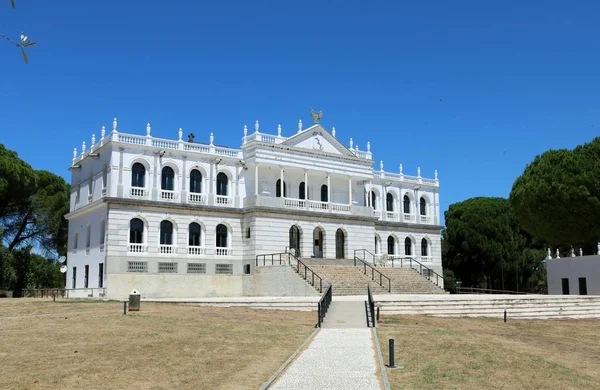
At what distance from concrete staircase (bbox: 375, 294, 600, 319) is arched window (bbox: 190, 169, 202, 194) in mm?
18594

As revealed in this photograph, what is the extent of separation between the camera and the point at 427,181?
58.0 meters

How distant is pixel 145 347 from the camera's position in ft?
56.1

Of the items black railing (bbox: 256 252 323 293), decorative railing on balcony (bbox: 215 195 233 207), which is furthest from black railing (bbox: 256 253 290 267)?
decorative railing on balcony (bbox: 215 195 233 207)

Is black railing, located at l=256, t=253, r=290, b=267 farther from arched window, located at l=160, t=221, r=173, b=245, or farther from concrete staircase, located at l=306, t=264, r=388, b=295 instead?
arched window, located at l=160, t=221, r=173, b=245

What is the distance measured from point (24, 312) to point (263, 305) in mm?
10336

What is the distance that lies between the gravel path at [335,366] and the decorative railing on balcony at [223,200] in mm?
25517

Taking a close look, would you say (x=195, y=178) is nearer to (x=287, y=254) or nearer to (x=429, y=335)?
(x=287, y=254)

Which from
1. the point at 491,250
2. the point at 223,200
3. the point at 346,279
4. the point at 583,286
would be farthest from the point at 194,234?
the point at 491,250

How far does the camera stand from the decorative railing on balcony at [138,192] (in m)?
40.4

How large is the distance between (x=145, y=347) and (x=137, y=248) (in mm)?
23594

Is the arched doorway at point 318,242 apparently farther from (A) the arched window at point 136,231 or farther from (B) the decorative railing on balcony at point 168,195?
(A) the arched window at point 136,231

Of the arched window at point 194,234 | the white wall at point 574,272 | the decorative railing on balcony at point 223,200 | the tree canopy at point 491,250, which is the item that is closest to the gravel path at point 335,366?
the arched window at point 194,234

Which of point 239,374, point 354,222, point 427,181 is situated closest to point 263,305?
point 239,374

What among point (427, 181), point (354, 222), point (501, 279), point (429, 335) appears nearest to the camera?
point (429, 335)
